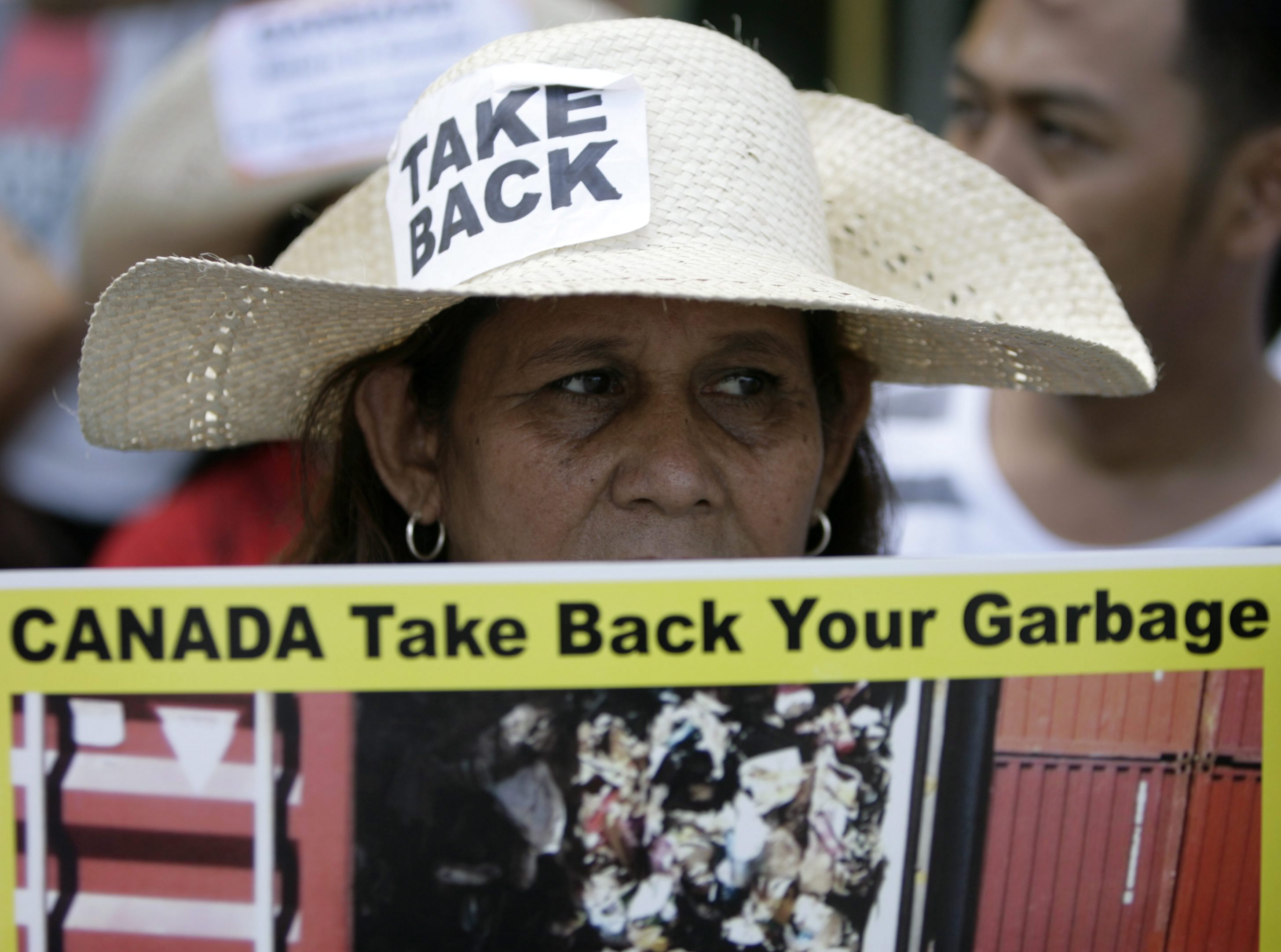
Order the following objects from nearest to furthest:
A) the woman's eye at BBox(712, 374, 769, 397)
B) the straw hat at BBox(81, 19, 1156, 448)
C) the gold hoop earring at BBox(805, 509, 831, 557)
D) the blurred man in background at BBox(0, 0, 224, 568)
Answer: the straw hat at BBox(81, 19, 1156, 448), the woman's eye at BBox(712, 374, 769, 397), the gold hoop earring at BBox(805, 509, 831, 557), the blurred man in background at BBox(0, 0, 224, 568)

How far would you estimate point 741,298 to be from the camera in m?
1.29

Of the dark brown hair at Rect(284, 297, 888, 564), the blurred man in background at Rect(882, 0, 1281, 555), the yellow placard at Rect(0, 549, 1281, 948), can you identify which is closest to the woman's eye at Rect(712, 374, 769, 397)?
the dark brown hair at Rect(284, 297, 888, 564)

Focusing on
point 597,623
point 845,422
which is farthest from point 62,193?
point 597,623

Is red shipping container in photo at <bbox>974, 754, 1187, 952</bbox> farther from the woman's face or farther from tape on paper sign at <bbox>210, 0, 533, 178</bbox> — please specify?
tape on paper sign at <bbox>210, 0, 533, 178</bbox>

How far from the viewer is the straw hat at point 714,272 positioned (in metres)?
1.39

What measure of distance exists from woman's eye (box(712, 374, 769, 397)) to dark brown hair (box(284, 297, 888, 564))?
0.12 metres

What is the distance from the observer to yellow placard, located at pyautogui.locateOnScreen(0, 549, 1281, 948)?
1.09 meters

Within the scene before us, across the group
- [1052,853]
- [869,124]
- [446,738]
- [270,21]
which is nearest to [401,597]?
[446,738]

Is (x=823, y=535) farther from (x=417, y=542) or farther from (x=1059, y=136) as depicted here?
(x=1059, y=136)

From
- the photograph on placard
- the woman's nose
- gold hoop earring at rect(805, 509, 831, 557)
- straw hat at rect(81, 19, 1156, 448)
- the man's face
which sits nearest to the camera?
the photograph on placard

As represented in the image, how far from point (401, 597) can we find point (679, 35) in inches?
32.1

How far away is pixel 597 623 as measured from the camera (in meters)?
1.10

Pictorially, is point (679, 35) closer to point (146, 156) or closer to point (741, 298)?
point (741, 298)

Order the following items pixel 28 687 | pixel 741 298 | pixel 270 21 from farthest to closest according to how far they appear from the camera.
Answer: pixel 270 21 < pixel 741 298 < pixel 28 687
